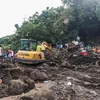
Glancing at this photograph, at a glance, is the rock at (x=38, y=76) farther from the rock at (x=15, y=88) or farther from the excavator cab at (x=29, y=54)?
the excavator cab at (x=29, y=54)

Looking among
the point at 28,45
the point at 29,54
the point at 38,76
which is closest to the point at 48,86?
the point at 38,76

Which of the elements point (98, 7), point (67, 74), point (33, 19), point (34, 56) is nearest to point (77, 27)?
point (98, 7)

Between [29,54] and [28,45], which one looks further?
[28,45]

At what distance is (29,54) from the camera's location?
1608 cm

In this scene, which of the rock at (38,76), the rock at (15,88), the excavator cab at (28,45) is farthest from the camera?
the excavator cab at (28,45)

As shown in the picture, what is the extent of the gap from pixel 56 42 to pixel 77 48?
7928 mm

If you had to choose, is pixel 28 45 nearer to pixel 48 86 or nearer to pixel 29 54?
pixel 29 54

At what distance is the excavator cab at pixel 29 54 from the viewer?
16047mm

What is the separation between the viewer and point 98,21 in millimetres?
29750

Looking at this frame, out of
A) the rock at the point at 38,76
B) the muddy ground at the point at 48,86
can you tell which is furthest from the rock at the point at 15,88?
the rock at the point at 38,76

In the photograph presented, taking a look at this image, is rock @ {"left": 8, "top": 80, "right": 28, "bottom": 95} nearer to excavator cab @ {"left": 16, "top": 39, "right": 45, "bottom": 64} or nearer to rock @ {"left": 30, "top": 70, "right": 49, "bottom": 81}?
rock @ {"left": 30, "top": 70, "right": 49, "bottom": 81}

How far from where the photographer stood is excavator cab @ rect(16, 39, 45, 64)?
16047mm

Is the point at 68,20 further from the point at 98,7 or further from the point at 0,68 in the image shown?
the point at 0,68

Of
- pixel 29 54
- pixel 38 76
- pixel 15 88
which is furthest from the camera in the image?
pixel 29 54
